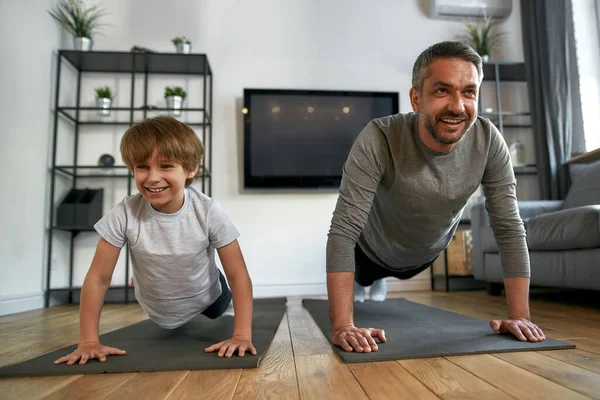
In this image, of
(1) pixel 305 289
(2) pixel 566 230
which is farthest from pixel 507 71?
(1) pixel 305 289

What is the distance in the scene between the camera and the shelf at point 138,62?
3.16 meters

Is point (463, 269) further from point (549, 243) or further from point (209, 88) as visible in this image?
point (209, 88)

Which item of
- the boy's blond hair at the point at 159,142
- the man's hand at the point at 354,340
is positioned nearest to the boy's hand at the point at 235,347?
the man's hand at the point at 354,340

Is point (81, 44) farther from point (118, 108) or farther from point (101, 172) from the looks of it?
point (101, 172)

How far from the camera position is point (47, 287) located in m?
2.88

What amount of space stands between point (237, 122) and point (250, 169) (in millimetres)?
425

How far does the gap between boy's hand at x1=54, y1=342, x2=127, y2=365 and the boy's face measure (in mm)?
397

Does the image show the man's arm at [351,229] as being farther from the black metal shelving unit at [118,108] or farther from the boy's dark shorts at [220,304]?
the black metal shelving unit at [118,108]

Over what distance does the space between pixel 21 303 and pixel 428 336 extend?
2393 millimetres

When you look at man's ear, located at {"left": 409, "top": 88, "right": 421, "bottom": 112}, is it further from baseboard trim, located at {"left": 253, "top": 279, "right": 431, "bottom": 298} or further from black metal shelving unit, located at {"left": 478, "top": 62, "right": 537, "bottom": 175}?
black metal shelving unit, located at {"left": 478, "top": 62, "right": 537, "bottom": 175}

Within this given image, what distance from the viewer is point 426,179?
1.35 meters

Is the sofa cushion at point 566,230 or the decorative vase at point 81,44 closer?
the sofa cushion at point 566,230

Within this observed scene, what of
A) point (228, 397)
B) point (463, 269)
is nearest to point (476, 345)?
point (228, 397)

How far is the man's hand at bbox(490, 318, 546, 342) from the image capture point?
1196mm
